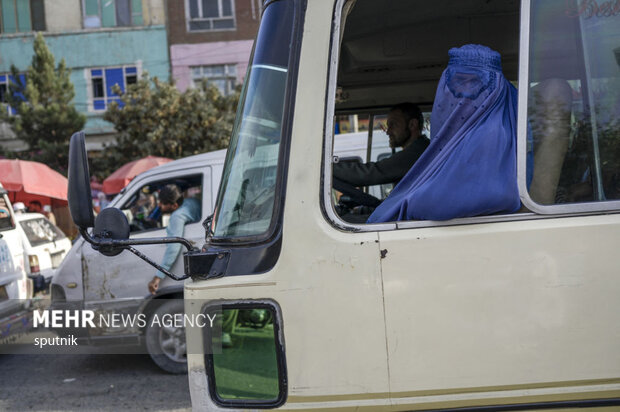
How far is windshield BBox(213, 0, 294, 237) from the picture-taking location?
6.95ft

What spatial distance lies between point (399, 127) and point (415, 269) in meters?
1.90

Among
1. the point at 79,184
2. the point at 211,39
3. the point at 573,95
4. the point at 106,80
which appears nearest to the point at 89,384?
the point at 79,184

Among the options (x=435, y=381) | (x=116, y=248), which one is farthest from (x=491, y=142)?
(x=116, y=248)

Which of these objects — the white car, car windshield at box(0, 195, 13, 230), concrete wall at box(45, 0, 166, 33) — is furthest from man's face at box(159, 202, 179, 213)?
concrete wall at box(45, 0, 166, 33)

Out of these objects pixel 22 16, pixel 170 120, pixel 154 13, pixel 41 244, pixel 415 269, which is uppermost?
pixel 22 16

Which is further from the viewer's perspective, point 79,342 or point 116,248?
point 79,342

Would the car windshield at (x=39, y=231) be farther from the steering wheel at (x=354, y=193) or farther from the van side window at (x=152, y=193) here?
the steering wheel at (x=354, y=193)

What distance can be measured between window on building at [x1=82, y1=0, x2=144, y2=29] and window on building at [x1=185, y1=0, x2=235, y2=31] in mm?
1981

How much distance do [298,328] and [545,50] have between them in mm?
1194

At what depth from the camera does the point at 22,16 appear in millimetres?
25594

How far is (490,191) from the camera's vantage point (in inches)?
77.5

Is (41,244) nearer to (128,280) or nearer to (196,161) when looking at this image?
(128,280)

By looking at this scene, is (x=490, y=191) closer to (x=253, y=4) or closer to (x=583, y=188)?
(x=583, y=188)

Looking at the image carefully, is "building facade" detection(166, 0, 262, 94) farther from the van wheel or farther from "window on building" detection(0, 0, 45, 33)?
the van wheel
